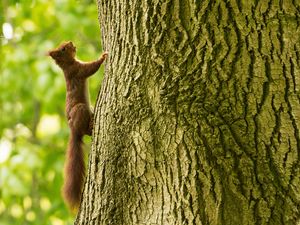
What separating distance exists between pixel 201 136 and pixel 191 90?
0.59 ft

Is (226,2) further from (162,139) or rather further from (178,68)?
(162,139)

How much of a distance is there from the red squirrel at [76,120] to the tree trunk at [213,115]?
43cm

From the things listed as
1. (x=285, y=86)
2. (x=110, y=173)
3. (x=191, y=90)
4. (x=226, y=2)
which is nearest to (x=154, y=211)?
(x=110, y=173)

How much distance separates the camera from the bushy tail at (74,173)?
277 centimetres

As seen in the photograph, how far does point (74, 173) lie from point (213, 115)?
0.94 meters

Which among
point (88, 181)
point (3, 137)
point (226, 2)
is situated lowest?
point (88, 181)

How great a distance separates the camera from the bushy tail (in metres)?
2.77

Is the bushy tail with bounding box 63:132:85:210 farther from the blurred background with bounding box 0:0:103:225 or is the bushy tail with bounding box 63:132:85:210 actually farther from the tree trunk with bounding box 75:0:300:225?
the blurred background with bounding box 0:0:103:225

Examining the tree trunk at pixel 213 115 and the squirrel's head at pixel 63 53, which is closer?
the tree trunk at pixel 213 115

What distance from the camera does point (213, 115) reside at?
2211 millimetres

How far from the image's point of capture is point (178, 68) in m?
2.27

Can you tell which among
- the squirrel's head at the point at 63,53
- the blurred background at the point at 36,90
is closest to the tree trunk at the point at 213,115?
the squirrel's head at the point at 63,53

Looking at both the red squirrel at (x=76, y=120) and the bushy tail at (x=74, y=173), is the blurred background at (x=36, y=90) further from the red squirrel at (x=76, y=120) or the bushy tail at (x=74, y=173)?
the bushy tail at (x=74, y=173)

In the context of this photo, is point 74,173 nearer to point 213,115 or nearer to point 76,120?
point 76,120
